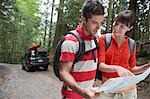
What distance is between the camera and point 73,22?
21.0 m

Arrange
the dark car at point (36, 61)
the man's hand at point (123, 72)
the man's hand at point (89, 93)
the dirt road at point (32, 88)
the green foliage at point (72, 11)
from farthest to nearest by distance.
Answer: the green foliage at point (72, 11)
the dark car at point (36, 61)
the dirt road at point (32, 88)
the man's hand at point (123, 72)
the man's hand at point (89, 93)

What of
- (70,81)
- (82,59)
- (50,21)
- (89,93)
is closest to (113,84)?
(89,93)

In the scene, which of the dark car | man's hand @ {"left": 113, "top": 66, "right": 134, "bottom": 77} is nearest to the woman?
man's hand @ {"left": 113, "top": 66, "right": 134, "bottom": 77}

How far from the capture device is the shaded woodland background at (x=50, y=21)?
60.4 ft

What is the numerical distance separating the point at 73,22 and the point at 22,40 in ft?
69.3

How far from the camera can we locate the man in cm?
233

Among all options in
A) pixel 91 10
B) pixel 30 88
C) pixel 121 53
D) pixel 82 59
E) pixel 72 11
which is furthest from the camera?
pixel 72 11

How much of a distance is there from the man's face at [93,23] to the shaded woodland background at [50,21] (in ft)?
6.19

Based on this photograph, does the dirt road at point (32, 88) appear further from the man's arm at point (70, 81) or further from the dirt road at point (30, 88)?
the man's arm at point (70, 81)

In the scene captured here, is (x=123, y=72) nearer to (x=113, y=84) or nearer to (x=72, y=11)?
(x=113, y=84)

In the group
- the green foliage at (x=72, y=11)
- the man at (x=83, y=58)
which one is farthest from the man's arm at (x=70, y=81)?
the green foliage at (x=72, y=11)

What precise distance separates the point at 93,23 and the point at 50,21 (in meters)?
31.7

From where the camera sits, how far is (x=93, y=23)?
7.97 ft

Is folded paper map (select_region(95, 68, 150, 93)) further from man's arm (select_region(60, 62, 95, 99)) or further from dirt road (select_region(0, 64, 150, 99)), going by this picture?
dirt road (select_region(0, 64, 150, 99))
